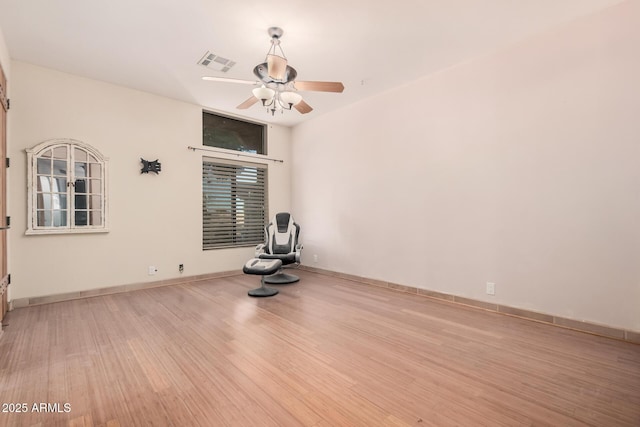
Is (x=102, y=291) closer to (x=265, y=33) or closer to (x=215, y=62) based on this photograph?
(x=215, y=62)

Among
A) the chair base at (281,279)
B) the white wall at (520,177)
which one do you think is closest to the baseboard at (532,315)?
the white wall at (520,177)

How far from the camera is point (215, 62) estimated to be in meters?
3.59

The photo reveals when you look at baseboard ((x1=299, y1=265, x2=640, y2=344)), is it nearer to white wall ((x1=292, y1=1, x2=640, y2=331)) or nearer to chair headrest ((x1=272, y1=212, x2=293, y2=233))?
white wall ((x1=292, y1=1, x2=640, y2=331))

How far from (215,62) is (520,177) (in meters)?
3.86

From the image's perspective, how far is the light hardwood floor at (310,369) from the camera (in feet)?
5.29

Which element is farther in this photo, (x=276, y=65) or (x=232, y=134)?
(x=232, y=134)

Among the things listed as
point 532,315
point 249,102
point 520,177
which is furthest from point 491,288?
point 249,102

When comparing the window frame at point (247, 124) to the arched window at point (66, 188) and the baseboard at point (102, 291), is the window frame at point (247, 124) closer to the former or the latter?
the arched window at point (66, 188)

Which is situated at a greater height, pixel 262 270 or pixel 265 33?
pixel 265 33

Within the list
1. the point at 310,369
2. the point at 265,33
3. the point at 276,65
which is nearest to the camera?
the point at 310,369

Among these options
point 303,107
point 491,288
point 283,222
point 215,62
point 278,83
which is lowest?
point 491,288

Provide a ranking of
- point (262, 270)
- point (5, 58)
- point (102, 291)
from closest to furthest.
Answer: point (5, 58)
point (262, 270)
point (102, 291)

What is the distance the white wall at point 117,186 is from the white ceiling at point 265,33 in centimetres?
39

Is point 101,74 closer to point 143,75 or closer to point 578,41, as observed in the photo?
point 143,75
